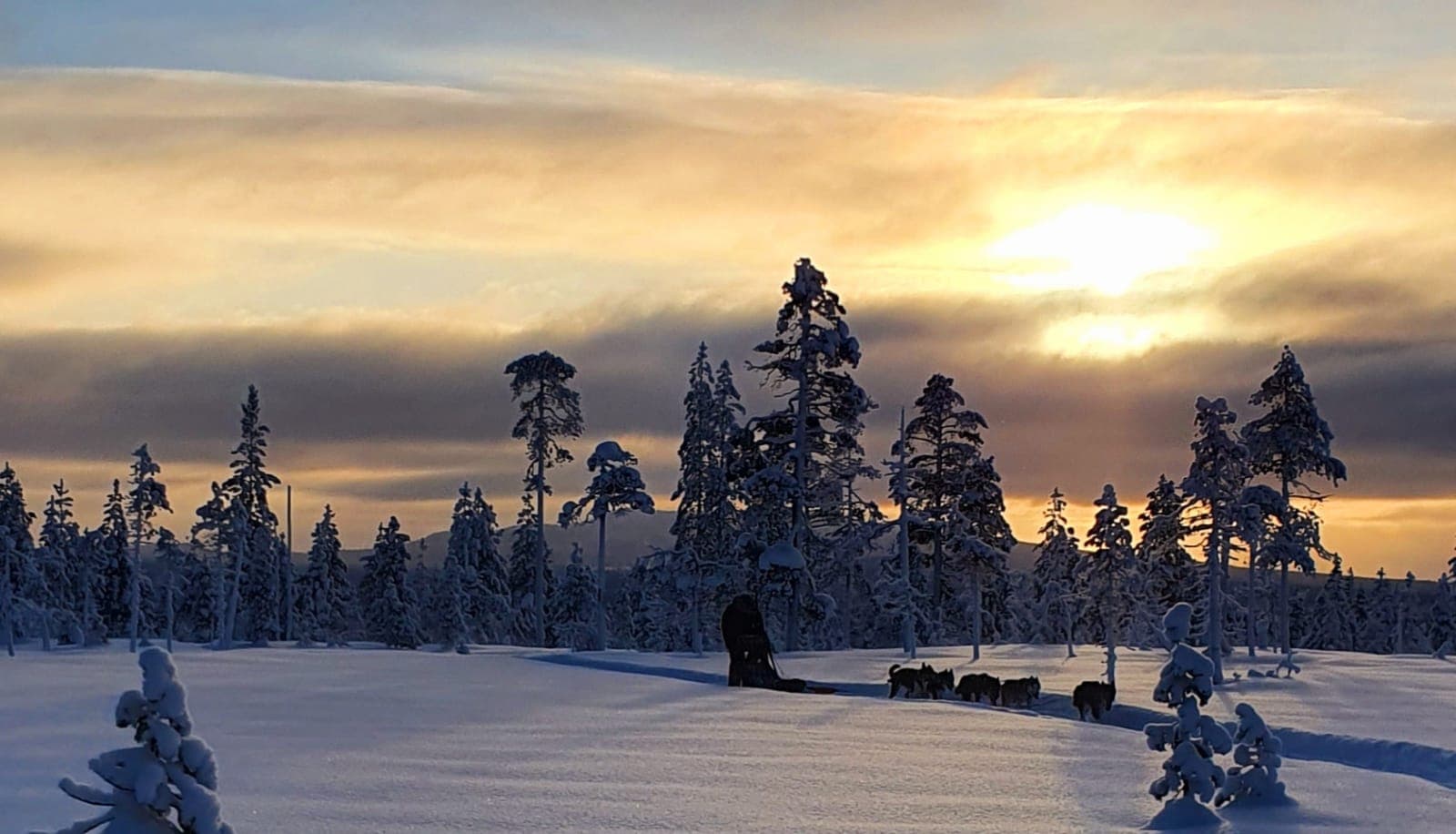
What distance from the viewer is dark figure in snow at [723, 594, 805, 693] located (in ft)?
121

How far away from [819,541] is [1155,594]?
897 inches

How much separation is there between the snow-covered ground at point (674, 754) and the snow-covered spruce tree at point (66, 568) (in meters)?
52.1

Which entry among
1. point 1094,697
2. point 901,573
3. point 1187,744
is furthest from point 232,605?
point 1187,744

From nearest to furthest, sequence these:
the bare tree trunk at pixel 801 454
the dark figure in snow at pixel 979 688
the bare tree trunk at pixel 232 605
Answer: the dark figure in snow at pixel 979 688
the bare tree trunk at pixel 801 454
the bare tree trunk at pixel 232 605

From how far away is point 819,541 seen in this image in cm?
5653

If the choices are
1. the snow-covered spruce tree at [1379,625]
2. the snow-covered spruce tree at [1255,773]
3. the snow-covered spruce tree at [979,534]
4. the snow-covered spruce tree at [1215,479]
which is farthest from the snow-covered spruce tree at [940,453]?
the snow-covered spruce tree at [1379,625]

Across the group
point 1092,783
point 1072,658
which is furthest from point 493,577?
point 1092,783

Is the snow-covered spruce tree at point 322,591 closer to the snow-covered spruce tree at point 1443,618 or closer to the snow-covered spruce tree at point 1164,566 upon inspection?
the snow-covered spruce tree at point 1164,566

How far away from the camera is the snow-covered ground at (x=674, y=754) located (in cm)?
1473

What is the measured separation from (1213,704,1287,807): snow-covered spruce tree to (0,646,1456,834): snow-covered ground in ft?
0.99

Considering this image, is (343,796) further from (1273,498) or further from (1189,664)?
(1273,498)

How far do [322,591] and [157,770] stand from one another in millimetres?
91329

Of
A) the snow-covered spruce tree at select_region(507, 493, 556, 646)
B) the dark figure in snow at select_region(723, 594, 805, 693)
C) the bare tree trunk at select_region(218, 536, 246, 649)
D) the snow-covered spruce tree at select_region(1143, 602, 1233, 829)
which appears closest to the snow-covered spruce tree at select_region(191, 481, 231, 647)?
the bare tree trunk at select_region(218, 536, 246, 649)

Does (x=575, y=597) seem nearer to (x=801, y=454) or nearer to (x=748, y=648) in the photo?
(x=801, y=454)
